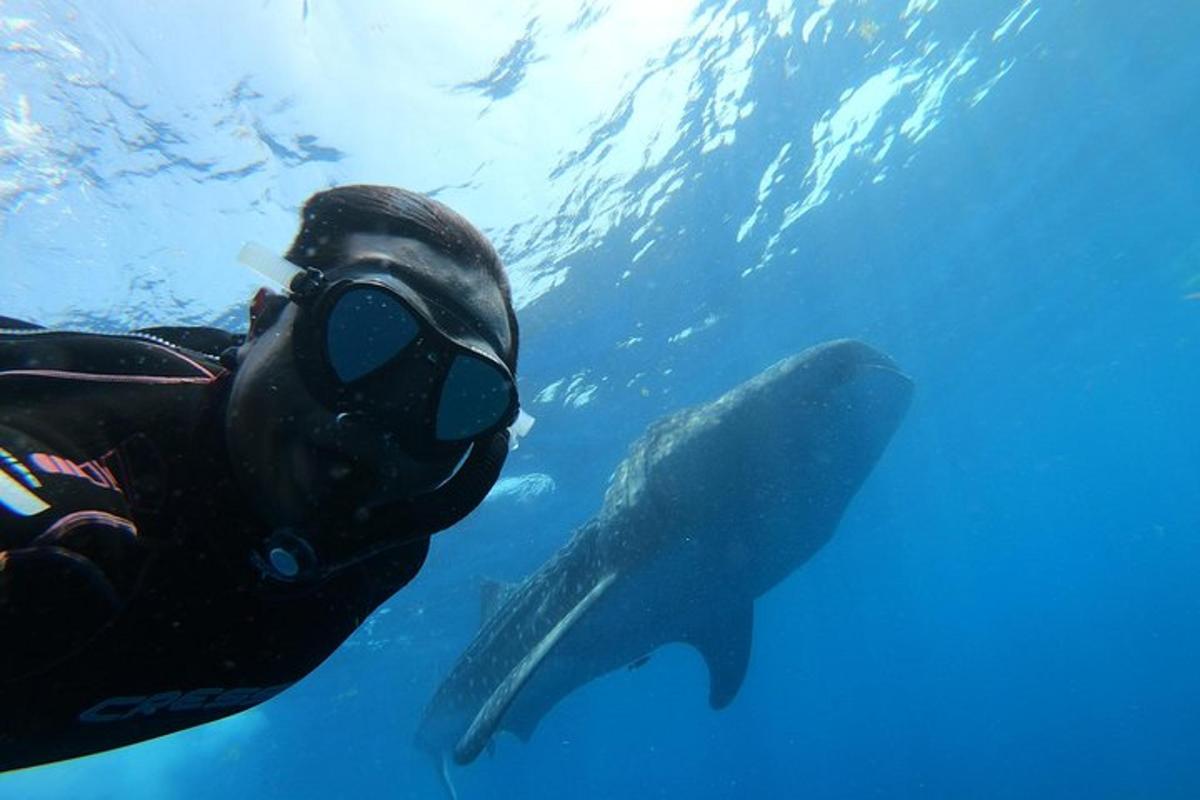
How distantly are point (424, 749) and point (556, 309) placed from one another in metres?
13.8

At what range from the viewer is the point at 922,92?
15320 millimetres

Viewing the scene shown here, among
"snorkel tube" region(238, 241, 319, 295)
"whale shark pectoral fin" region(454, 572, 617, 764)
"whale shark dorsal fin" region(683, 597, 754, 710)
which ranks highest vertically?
"snorkel tube" region(238, 241, 319, 295)

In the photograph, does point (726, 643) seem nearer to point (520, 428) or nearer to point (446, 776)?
point (446, 776)

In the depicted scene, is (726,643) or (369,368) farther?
(726,643)

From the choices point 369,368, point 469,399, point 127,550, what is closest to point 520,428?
point 469,399

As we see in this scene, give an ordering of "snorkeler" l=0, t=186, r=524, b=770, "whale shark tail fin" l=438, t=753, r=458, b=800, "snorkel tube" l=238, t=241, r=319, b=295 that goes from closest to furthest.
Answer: "snorkeler" l=0, t=186, r=524, b=770 → "snorkel tube" l=238, t=241, r=319, b=295 → "whale shark tail fin" l=438, t=753, r=458, b=800

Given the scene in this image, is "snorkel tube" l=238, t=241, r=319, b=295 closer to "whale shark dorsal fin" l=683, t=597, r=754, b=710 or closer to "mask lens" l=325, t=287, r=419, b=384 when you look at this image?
"mask lens" l=325, t=287, r=419, b=384

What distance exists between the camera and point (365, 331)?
1866 millimetres

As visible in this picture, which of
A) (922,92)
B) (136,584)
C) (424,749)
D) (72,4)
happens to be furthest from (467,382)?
(424,749)

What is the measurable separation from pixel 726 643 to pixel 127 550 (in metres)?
11.9

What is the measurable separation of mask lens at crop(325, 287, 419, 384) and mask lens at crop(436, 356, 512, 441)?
7.4 inches

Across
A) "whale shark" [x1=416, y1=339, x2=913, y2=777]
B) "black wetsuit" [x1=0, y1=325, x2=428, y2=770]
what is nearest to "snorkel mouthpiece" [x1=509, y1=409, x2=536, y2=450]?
"black wetsuit" [x1=0, y1=325, x2=428, y2=770]

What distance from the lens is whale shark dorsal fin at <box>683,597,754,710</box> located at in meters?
11.8

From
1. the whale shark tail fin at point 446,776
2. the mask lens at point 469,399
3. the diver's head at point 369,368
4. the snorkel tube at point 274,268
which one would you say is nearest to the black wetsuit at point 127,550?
the diver's head at point 369,368
